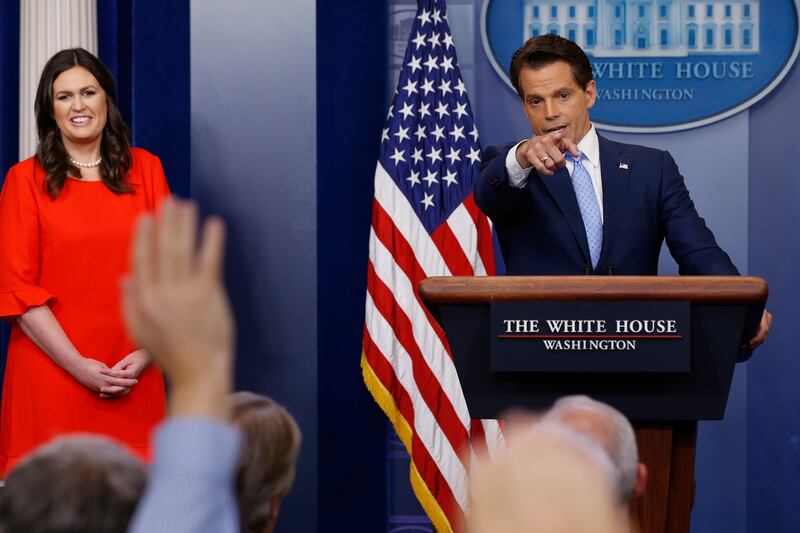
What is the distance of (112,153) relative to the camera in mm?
3832

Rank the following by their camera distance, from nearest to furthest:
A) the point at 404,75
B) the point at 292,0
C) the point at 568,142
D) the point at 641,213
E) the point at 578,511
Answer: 1. the point at 578,511
2. the point at 568,142
3. the point at 641,213
4. the point at 292,0
5. the point at 404,75

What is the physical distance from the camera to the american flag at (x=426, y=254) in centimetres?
460

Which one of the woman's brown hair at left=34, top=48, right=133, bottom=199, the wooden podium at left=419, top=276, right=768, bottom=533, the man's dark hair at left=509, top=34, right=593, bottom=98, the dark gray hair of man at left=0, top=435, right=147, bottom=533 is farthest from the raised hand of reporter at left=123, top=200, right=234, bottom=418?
the woman's brown hair at left=34, top=48, right=133, bottom=199

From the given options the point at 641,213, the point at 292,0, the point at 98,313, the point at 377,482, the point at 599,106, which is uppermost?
the point at 292,0

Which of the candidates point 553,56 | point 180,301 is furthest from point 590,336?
point 180,301

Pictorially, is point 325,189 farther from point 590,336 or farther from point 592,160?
point 590,336

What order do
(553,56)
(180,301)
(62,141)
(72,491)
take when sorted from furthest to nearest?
(62,141) → (553,56) → (72,491) → (180,301)

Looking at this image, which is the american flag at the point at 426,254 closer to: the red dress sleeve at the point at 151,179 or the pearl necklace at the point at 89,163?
the red dress sleeve at the point at 151,179

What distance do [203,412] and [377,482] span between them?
397cm

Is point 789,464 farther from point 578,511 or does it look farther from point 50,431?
point 578,511

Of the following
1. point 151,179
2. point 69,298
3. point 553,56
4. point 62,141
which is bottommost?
point 69,298

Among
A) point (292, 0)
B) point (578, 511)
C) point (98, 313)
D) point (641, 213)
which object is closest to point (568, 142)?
point (641, 213)

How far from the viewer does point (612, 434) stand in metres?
1.46

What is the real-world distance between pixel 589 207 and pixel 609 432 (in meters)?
1.65
